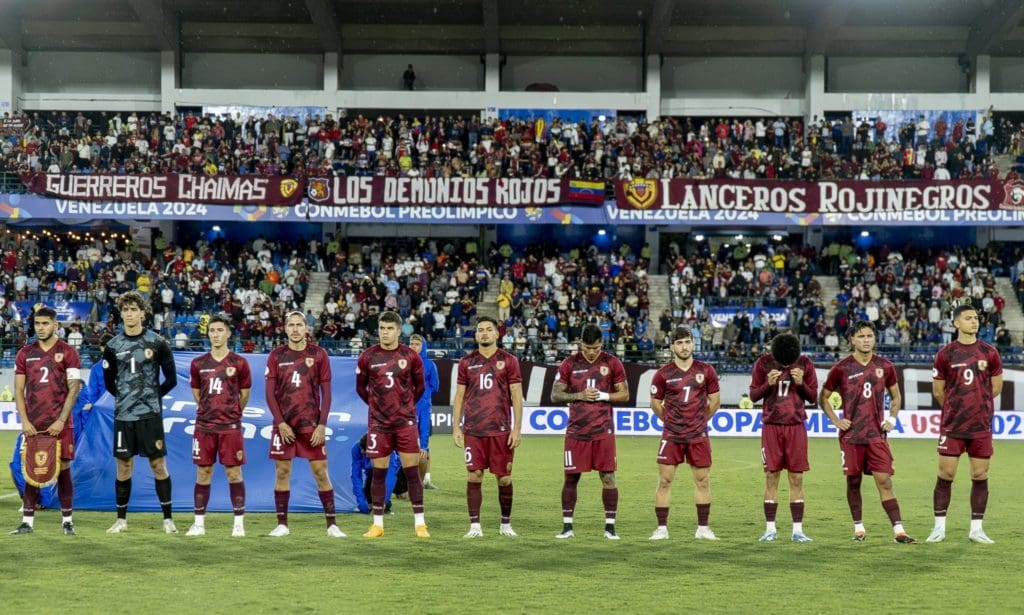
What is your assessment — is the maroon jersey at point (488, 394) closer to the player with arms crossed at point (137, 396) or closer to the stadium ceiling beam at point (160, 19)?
the player with arms crossed at point (137, 396)

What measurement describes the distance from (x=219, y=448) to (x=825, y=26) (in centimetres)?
3569

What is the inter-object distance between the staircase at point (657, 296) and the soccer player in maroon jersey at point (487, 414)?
24.7m

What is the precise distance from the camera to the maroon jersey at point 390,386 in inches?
434

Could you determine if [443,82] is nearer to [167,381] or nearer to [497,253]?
[497,253]

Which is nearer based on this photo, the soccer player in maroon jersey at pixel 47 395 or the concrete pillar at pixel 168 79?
the soccer player in maroon jersey at pixel 47 395

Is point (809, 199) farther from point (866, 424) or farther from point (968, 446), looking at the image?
point (866, 424)

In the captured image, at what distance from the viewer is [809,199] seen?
3597cm

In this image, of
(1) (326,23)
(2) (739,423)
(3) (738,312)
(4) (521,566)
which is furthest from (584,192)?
(4) (521,566)

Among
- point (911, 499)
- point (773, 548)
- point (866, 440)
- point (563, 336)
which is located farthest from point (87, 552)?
point (563, 336)

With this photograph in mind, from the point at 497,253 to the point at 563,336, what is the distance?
22.8 ft

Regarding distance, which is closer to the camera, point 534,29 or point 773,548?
point 773,548

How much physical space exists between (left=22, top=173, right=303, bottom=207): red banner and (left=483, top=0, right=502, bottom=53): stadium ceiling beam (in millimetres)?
9952

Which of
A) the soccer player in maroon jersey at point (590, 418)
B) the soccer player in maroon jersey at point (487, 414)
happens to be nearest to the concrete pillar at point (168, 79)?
the soccer player in maroon jersey at point (487, 414)

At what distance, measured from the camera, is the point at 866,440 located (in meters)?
10.8
